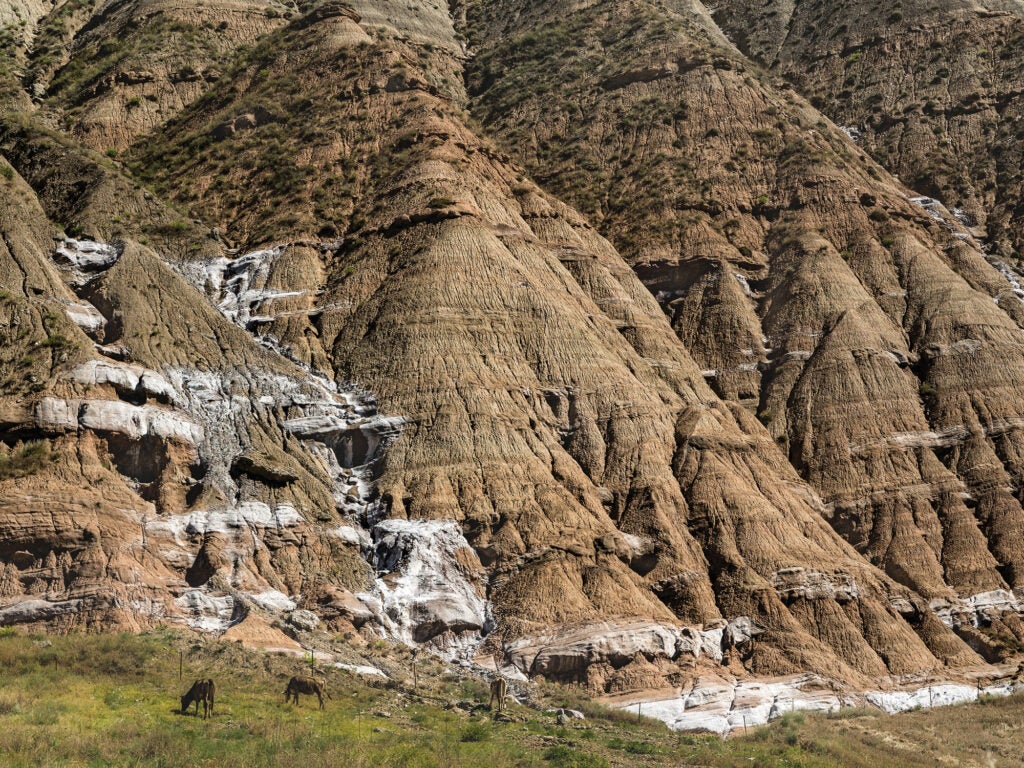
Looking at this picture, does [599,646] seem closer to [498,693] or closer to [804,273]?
[498,693]

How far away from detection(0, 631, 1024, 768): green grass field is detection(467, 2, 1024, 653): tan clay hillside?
754 inches

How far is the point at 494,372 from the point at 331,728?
29.5m

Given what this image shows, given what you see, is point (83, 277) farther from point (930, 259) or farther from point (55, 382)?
point (930, 259)

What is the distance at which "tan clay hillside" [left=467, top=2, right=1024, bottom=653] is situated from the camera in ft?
199

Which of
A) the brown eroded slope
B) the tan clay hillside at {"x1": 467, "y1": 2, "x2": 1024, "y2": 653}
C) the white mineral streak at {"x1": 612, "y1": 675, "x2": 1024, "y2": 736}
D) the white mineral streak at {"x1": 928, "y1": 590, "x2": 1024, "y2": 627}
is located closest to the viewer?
the white mineral streak at {"x1": 612, "y1": 675, "x2": 1024, "y2": 736}

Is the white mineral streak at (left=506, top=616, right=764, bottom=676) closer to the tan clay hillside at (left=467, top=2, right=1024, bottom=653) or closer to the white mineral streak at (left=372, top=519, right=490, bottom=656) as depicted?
the white mineral streak at (left=372, top=519, right=490, bottom=656)

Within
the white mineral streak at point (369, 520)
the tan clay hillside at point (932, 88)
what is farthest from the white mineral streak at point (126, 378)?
the tan clay hillside at point (932, 88)

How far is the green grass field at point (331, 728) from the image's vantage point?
2638 centimetres

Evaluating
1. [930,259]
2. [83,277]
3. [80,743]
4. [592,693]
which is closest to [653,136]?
[930,259]

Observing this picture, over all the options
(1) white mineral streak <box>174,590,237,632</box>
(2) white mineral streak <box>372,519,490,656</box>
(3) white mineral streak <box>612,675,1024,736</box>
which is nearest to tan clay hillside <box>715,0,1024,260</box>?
(3) white mineral streak <box>612,675,1024,736</box>

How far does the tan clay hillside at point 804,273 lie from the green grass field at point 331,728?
19158mm

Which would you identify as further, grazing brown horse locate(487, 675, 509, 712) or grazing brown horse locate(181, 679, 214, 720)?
grazing brown horse locate(487, 675, 509, 712)

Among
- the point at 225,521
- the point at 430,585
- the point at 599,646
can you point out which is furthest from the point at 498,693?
the point at 225,521

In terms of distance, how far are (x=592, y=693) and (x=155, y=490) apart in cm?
1818
